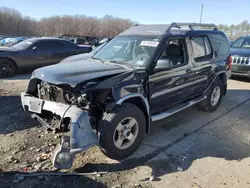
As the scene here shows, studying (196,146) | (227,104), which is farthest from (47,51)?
(196,146)

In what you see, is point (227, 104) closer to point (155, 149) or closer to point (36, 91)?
point (155, 149)

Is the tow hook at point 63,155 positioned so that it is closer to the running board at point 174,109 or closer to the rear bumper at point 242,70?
the running board at point 174,109

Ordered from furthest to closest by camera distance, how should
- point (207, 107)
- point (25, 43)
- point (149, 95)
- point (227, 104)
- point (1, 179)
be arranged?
point (25, 43), point (227, 104), point (207, 107), point (149, 95), point (1, 179)

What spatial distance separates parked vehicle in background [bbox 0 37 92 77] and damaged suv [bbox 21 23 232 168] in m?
5.86

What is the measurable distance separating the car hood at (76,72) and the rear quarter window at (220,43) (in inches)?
109

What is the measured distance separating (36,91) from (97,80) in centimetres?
135

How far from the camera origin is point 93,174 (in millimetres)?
3322

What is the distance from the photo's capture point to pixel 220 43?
5863mm

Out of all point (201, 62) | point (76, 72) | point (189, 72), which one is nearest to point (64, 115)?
point (76, 72)

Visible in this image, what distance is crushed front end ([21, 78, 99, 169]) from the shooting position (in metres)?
3.06

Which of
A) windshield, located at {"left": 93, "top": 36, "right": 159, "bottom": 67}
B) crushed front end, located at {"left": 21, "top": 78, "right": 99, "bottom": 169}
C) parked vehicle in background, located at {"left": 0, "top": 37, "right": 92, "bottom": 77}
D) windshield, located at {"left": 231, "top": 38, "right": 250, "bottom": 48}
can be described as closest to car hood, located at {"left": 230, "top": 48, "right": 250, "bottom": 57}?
windshield, located at {"left": 231, "top": 38, "right": 250, "bottom": 48}

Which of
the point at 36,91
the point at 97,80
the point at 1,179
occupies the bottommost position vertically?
the point at 1,179

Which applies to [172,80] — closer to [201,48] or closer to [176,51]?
[176,51]

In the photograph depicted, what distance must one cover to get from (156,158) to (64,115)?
1.55 m
